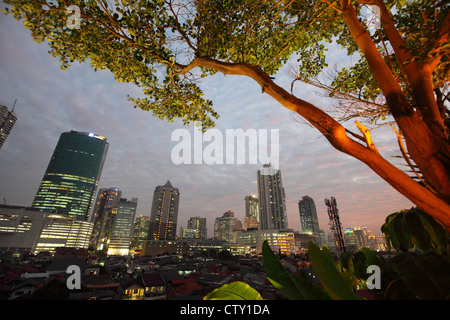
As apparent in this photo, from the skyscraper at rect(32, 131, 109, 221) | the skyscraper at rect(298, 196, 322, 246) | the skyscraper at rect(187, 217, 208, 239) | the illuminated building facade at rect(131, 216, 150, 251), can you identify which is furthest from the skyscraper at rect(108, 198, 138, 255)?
the skyscraper at rect(298, 196, 322, 246)

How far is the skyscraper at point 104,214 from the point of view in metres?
132

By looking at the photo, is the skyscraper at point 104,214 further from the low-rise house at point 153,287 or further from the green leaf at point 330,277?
the green leaf at point 330,277

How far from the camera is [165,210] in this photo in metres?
141

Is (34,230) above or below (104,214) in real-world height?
below

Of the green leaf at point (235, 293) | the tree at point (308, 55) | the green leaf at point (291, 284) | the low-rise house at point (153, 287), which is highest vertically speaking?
the tree at point (308, 55)

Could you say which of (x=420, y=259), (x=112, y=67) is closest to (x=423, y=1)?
(x=420, y=259)

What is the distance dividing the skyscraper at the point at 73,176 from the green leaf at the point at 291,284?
13416 centimetres

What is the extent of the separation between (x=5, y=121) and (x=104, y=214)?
7928 cm

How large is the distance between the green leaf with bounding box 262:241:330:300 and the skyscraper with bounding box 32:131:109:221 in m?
134

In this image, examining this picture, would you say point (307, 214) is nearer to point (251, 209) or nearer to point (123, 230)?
point (251, 209)

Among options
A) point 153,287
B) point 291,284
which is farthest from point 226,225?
point 291,284

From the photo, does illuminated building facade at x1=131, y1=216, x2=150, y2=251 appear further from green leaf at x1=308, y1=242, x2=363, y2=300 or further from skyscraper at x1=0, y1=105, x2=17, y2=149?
green leaf at x1=308, y1=242, x2=363, y2=300

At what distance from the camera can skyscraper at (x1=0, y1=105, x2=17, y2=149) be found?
10054 centimetres

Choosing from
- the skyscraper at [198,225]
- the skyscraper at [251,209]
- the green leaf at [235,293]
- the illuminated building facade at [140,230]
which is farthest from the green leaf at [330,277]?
the skyscraper at [198,225]
